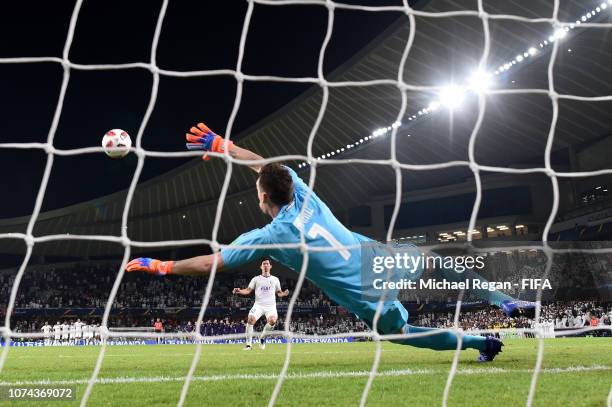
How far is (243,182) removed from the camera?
35469mm

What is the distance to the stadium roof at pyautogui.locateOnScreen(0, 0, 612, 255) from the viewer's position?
22922 mm

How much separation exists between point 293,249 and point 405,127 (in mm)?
26892

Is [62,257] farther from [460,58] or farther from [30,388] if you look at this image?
[30,388]

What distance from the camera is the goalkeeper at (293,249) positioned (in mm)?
3898

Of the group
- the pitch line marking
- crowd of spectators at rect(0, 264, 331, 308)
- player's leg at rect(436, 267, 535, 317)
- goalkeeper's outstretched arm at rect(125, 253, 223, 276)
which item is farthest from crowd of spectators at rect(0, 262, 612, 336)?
goalkeeper's outstretched arm at rect(125, 253, 223, 276)

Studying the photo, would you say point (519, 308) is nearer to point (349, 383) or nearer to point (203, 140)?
point (349, 383)

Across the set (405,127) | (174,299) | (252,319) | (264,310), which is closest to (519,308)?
(252,319)

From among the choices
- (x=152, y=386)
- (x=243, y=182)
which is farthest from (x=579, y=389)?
(x=243, y=182)

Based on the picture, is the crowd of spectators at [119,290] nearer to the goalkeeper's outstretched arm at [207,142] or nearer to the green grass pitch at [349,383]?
the green grass pitch at [349,383]

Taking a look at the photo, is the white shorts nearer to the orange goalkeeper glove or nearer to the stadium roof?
the orange goalkeeper glove

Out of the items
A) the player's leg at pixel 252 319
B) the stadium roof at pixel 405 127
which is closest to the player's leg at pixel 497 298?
the player's leg at pixel 252 319

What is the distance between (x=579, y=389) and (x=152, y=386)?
131 inches

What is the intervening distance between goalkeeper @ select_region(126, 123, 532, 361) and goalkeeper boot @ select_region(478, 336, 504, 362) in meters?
1.33

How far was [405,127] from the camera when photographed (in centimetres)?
3011
